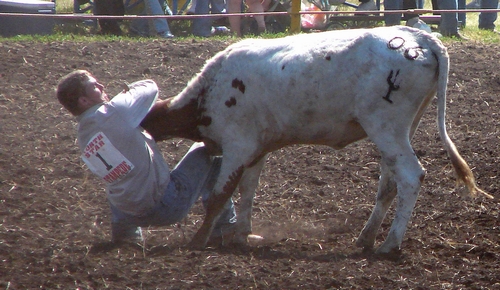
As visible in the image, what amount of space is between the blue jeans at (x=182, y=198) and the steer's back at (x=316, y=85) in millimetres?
269

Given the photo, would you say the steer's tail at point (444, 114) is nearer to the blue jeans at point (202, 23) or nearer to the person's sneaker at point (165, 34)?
the person's sneaker at point (165, 34)

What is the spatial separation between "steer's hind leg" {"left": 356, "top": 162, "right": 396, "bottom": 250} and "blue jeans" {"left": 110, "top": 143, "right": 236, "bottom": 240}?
3.39ft

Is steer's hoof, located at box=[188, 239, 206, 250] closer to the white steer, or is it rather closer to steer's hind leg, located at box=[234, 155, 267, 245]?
the white steer

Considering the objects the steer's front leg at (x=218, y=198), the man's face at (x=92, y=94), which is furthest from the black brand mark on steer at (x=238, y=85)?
the man's face at (x=92, y=94)

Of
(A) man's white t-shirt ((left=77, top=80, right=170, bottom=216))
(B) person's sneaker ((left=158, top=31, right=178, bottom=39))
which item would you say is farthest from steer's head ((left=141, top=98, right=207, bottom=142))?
Answer: (B) person's sneaker ((left=158, top=31, right=178, bottom=39))

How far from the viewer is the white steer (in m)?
5.02

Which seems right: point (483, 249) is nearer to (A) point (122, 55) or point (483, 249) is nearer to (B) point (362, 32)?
(B) point (362, 32)

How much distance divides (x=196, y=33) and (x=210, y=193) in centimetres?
724

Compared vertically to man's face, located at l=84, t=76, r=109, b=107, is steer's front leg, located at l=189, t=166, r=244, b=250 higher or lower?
lower

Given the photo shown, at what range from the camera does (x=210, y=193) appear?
566 centimetres

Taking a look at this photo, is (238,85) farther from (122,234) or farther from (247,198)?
(122,234)

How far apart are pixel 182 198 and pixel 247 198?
62 cm

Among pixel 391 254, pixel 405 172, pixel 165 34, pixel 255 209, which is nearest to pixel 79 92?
pixel 255 209

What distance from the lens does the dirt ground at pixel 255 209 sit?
179 inches
